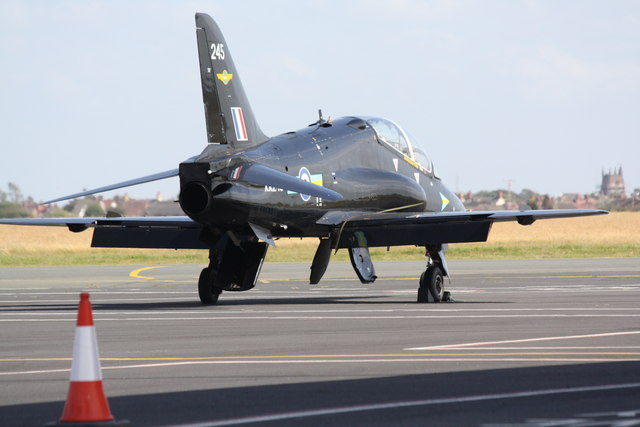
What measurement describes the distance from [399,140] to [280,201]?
17.1 feet

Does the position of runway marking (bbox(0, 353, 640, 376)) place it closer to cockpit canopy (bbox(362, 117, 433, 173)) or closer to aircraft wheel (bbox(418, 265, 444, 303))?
aircraft wheel (bbox(418, 265, 444, 303))

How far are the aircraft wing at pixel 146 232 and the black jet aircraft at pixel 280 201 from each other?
23 millimetres

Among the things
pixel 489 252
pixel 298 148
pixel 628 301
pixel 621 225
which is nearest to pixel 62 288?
pixel 298 148

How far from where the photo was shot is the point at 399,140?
88.7 ft

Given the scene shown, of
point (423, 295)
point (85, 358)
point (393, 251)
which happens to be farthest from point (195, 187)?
point (393, 251)

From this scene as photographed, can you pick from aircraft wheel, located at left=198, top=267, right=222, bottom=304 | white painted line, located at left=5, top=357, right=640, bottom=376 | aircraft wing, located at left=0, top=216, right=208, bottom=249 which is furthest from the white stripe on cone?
aircraft wing, located at left=0, top=216, right=208, bottom=249

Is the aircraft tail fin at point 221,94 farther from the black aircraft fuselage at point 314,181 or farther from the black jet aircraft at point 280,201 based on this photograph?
the black aircraft fuselage at point 314,181

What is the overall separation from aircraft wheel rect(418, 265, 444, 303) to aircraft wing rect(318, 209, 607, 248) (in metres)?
0.98

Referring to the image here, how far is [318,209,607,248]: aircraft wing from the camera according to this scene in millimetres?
22984

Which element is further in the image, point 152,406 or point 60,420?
point 152,406

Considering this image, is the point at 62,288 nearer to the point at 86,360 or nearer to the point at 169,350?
the point at 169,350

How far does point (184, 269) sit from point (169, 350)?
30.1 meters

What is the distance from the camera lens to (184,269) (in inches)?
1751

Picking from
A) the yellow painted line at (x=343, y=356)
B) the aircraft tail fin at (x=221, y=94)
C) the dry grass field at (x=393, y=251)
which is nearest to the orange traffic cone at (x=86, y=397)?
the yellow painted line at (x=343, y=356)
